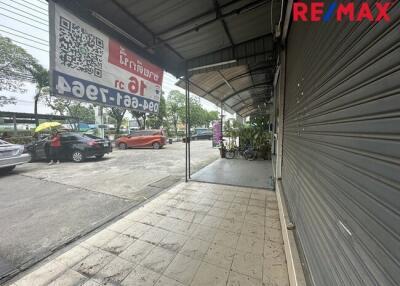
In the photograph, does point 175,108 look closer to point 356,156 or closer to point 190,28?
point 190,28

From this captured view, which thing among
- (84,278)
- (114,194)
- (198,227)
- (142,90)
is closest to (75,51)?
(142,90)

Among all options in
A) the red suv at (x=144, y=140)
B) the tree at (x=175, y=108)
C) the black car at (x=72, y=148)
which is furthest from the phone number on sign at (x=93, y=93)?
the tree at (x=175, y=108)

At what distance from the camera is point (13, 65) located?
40.1ft

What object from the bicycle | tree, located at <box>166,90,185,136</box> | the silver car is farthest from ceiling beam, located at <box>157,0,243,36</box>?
tree, located at <box>166,90,185,136</box>

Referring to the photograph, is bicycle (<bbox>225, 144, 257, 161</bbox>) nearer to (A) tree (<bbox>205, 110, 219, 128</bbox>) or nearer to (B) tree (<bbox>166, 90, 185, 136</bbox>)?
(B) tree (<bbox>166, 90, 185, 136</bbox>)

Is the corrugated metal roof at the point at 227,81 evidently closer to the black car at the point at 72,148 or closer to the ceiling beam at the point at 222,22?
the ceiling beam at the point at 222,22

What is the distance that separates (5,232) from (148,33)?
369 cm

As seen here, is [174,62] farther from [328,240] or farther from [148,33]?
[328,240]

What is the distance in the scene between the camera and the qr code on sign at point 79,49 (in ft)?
5.95

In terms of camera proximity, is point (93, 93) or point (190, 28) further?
point (190, 28)
